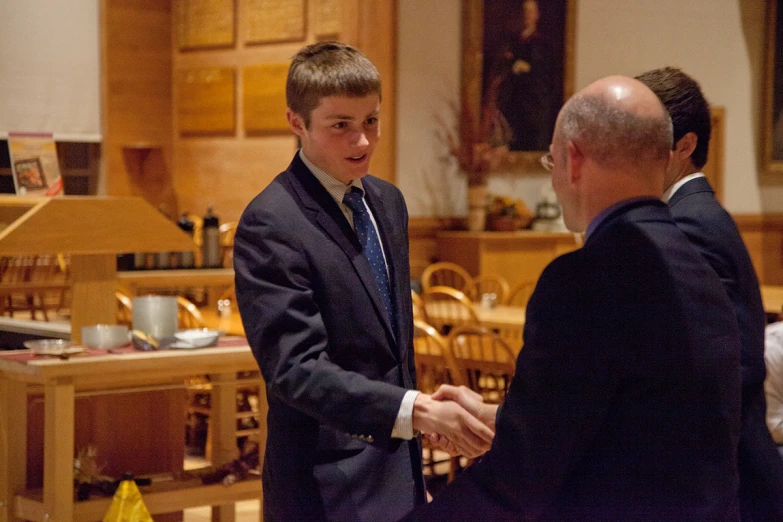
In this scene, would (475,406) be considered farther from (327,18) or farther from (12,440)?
(327,18)

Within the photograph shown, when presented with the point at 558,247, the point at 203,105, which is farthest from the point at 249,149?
the point at 558,247

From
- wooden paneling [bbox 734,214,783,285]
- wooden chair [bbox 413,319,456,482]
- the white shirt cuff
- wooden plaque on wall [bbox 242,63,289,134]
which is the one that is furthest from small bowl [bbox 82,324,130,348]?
wooden paneling [bbox 734,214,783,285]

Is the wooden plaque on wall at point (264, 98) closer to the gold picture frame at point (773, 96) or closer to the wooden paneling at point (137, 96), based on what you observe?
the wooden paneling at point (137, 96)

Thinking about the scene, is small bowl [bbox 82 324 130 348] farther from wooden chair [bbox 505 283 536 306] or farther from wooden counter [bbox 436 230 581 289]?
wooden counter [bbox 436 230 581 289]

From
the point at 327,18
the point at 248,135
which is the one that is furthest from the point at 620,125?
the point at 248,135

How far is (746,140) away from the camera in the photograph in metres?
11.4

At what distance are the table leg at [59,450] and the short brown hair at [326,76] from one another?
1.44 metres

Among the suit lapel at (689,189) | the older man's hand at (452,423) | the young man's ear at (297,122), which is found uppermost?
the young man's ear at (297,122)

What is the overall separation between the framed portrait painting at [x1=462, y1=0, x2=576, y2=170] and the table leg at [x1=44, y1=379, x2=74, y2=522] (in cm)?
693

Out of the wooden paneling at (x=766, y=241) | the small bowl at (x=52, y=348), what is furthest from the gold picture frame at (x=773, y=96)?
the small bowl at (x=52, y=348)

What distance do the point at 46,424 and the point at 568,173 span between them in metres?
2.07

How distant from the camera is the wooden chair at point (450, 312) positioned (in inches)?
253

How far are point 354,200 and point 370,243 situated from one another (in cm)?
10

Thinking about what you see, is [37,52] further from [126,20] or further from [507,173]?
[507,173]
